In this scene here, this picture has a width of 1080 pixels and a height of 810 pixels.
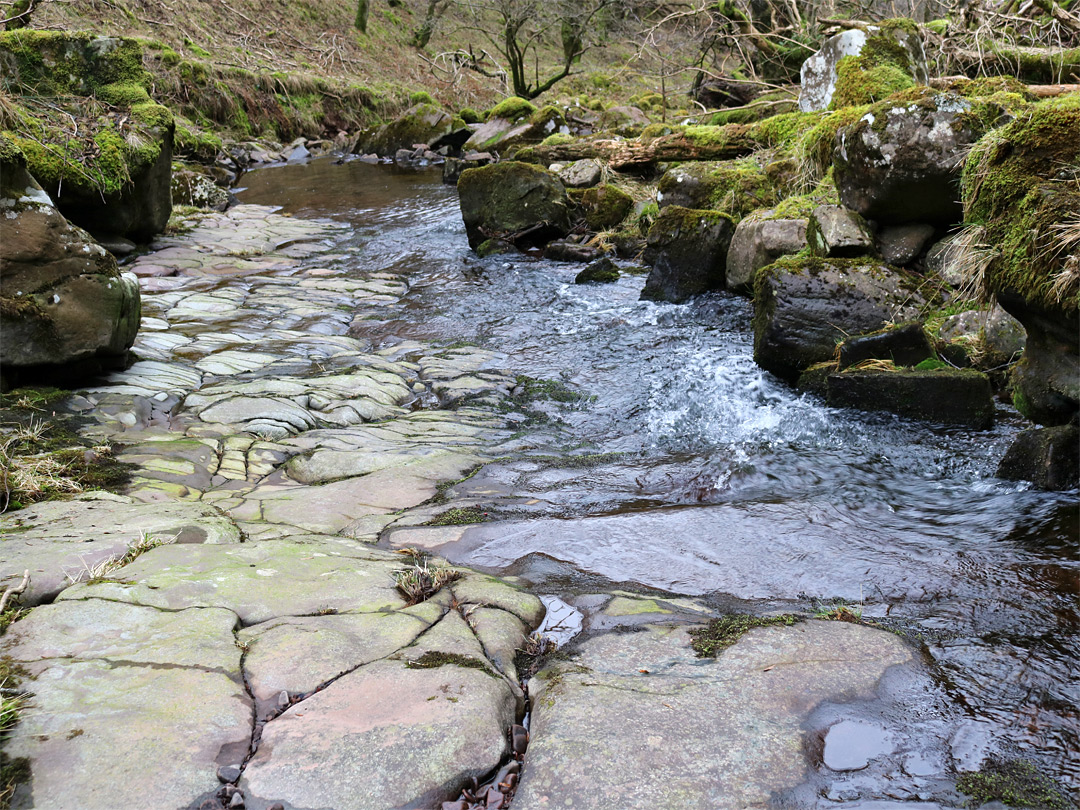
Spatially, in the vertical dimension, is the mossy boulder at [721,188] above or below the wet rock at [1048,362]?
above

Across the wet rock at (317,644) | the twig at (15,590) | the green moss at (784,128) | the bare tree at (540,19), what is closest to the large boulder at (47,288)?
the twig at (15,590)

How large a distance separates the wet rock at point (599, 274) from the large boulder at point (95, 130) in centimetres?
561

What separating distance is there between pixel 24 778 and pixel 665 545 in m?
2.51

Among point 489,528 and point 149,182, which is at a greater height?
point 149,182

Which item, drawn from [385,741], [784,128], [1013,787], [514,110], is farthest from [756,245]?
[514,110]

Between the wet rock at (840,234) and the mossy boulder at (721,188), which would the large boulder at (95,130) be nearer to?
the mossy boulder at (721,188)

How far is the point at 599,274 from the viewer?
9539 millimetres

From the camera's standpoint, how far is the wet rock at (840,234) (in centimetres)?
639

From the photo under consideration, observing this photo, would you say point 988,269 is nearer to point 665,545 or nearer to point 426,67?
point 665,545

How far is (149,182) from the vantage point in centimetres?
964

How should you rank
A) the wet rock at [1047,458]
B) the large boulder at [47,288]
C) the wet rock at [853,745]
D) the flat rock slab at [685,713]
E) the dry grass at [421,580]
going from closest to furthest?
the flat rock slab at [685,713] → the wet rock at [853,745] → the dry grass at [421,580] → the wet rock at [1047,458] → the large boulder at [47,288]

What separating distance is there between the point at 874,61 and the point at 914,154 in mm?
3600

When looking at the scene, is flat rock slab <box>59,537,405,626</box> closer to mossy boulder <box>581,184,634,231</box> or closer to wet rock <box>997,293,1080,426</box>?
wet rock <box>997,293,1080,426</box>

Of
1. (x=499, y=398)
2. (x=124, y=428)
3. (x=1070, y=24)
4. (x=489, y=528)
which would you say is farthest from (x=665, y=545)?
(x=1070, y=24)
